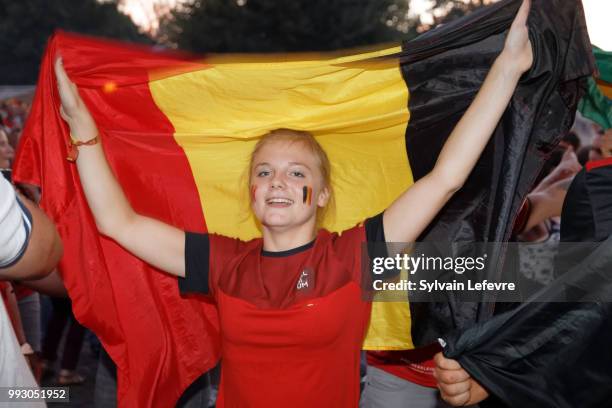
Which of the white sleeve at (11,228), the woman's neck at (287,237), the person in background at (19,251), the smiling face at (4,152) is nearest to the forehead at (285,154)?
the woman's neck at (287,237)

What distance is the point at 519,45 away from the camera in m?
2.79

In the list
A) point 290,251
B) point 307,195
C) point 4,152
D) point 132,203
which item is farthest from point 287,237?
point 4,152

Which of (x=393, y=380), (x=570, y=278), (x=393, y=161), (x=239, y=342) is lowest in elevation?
(x=393, y=380)

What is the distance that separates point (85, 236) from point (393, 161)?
132 cm

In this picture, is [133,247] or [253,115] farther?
[253,115]

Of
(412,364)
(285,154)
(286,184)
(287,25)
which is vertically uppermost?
(287,25)

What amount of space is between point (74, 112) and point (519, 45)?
1.63m

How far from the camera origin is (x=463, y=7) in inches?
1051

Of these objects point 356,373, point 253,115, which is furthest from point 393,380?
point 253,115

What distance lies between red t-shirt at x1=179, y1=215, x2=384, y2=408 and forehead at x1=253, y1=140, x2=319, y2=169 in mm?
301

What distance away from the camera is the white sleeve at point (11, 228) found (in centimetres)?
198

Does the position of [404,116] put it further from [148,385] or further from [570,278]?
[148,385]

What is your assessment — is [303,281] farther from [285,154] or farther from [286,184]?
[285,154]

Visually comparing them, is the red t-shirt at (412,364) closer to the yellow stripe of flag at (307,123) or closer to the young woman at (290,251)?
the yellow stripe of flag at (307,123)
